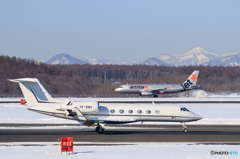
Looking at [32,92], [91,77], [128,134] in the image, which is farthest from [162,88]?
[128,134]

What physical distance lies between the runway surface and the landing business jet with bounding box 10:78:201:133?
0.89 m

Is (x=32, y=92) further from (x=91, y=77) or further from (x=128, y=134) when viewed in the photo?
(x=91, y=77)

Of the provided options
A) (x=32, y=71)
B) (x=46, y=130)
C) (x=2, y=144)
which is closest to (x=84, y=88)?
(x=32, y=71)

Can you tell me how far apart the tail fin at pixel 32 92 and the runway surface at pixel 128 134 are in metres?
2.12

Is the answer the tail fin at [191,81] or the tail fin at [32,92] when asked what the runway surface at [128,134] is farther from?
the tail fin at [191,81]

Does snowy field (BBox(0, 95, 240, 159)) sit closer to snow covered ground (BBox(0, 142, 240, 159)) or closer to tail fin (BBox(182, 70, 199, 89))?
snow covered ground (BBox(0, 142, 240, 159))

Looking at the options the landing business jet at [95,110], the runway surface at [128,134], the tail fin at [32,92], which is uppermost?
the tail fin at [32,92]

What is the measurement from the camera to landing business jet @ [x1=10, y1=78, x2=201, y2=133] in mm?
27812

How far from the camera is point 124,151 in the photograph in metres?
19.8

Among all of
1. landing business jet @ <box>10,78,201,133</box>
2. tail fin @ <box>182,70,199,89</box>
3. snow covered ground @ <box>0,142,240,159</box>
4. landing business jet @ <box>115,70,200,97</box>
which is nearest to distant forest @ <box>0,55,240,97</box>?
landing business jet @ <box>115,70,200,97</box>

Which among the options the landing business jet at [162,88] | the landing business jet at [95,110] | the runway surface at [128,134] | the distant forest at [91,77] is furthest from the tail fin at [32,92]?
the distant forest at [91,77]

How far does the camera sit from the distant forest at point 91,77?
103500 mm

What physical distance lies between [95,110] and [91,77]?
4282 inches

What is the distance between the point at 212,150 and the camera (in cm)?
2023
